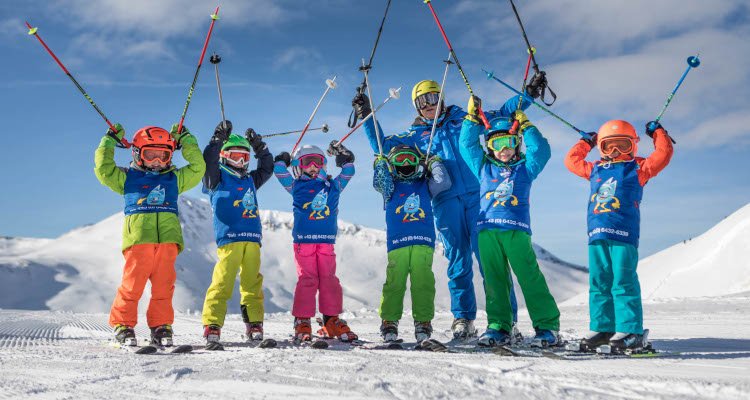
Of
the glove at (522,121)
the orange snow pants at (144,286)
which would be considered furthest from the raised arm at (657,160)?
the orange snow pants at (144,286)

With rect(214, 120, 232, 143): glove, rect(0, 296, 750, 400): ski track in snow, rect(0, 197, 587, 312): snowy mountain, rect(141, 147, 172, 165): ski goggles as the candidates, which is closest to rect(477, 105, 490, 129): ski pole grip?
rect(0, 296, 750, 400): ski track in snow

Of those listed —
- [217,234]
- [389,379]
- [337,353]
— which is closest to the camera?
[389,379]

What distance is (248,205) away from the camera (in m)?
6.29

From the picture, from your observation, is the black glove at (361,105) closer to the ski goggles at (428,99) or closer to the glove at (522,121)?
the ski goggles at (428,99)

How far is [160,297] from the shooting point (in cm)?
586

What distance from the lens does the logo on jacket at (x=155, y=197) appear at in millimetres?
5953

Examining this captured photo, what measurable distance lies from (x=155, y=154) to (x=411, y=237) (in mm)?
2682

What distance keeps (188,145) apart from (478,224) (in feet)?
9.94

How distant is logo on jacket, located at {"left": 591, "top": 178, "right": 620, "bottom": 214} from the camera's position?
5.21 meters

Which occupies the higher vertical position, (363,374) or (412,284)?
(412,284)

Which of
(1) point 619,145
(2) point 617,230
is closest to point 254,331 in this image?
(2) point 617,230

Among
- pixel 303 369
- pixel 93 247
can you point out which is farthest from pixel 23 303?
pixel 303 369

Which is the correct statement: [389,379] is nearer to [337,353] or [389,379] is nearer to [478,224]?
[337,353]

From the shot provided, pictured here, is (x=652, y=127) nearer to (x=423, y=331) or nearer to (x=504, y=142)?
(x=504, y=142)
